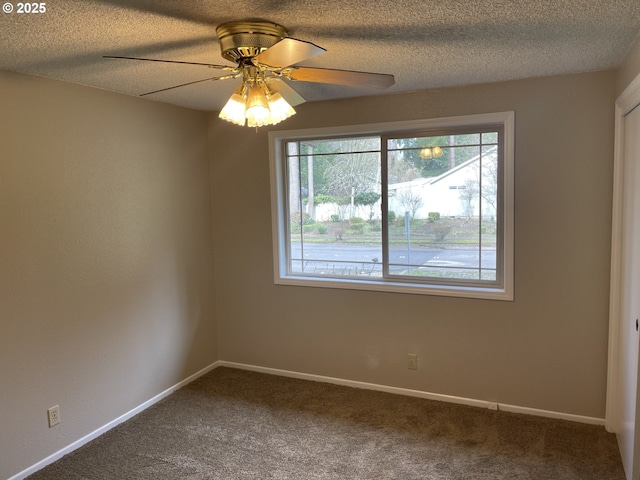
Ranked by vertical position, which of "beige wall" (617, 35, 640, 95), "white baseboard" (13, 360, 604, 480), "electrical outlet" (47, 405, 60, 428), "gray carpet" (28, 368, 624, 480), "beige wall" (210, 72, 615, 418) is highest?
"beige wall" (617, 35, 640, 95)

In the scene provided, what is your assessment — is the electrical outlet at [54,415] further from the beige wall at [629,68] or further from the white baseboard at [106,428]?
the beige wall at [629,68]

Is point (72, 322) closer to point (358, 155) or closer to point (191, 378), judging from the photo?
point (191, 378)

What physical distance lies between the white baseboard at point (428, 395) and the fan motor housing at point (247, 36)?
267 centimetres

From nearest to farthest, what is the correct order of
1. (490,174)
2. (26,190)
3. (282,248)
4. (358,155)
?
(26,190) → (490,174) → (358,155) → (282,248)

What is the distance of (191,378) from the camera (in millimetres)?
3945

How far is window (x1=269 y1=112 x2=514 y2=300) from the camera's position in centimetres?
327

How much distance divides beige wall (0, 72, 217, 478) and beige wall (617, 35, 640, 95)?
2.99m

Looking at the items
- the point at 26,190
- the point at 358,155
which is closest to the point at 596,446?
the point at 358,155

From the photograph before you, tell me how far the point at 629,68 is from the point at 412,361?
2.28m

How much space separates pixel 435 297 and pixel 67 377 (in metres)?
2.47

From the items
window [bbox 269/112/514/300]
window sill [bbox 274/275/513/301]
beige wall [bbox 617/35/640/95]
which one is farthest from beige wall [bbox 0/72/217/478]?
beige wall [bbox 617/35/640/95]

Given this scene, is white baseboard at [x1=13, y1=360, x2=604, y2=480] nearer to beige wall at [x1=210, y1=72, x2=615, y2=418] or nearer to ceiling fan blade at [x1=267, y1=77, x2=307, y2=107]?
beige wall at [x1=210, y1=72, x2=615, y2=418]

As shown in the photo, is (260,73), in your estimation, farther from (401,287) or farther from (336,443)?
(336,443)

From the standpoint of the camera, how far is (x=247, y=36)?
1915 mm
